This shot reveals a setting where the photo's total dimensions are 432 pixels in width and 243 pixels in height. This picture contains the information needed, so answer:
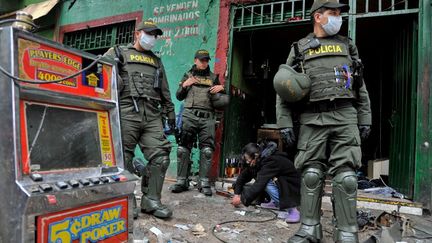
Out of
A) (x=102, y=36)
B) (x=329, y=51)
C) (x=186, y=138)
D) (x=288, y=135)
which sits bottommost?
(x=186, y=138)

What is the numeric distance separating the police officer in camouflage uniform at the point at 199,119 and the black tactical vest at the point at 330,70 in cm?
216

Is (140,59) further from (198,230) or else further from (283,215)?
(283,215)

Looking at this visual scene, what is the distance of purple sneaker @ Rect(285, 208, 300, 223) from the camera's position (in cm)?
354

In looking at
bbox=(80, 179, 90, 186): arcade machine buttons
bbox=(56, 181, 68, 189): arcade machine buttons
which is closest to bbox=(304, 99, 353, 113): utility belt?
bbox=(80, 179, 90, 186): arcade machine buttons

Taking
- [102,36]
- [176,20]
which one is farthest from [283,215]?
[102,36]

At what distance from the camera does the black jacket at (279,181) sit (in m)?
3.65

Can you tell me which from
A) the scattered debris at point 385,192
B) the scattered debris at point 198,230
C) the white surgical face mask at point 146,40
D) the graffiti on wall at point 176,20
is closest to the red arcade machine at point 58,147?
the scattered debris at point 198,230

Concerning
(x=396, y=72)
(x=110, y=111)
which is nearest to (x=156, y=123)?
(x=110, y=111)

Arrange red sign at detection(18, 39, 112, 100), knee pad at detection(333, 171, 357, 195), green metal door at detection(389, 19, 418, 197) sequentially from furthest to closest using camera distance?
green metal door at detection(389, 19, 418, 197)
knee pad at detection(333, 171, 357, 195)
red sign at detection(18, 39, 112, 100)

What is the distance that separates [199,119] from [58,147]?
3.32m

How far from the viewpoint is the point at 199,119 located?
15.8 feet

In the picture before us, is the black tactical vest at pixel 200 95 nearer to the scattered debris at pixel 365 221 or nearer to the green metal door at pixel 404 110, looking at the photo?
the scattered debris at pixel 365 221

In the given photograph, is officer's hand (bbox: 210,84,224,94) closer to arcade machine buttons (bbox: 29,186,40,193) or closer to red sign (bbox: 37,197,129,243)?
red sign (bbox: 37,197,129,243)

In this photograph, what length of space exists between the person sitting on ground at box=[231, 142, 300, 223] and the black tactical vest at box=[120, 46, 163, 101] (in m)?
1.42
